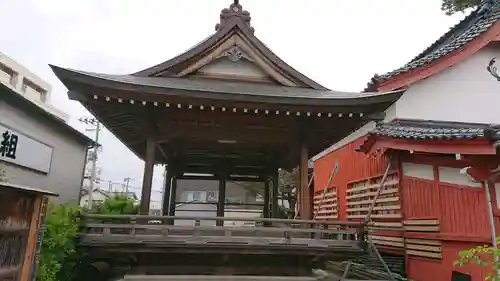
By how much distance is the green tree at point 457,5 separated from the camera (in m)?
17.1

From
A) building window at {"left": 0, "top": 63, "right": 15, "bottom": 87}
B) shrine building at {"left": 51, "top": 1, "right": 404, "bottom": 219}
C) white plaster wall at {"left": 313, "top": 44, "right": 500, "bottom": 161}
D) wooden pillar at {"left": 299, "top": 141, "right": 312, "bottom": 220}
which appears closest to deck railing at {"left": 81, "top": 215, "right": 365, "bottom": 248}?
wooden pillar at {"left": 299, "top": 141, "right": 312, "bottom": 220}

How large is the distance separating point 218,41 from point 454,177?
6.04m

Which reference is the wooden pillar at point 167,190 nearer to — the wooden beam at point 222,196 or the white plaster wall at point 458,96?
the wooden beam at point 222,196

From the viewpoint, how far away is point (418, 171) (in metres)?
8.68

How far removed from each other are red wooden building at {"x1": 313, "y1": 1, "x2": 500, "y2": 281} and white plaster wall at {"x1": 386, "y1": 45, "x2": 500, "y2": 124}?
0.09ft

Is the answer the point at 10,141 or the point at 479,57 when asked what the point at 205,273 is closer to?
the point at 10,141

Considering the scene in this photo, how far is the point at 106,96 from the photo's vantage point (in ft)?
22.2

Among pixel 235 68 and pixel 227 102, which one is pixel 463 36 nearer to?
pixel 235 68

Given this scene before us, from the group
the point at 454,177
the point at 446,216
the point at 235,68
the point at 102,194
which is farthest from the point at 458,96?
the point at 102,194

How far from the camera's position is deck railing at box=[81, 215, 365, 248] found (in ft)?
21.6

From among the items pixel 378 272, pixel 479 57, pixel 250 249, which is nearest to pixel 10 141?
pixel 250 249

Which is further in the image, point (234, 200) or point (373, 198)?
point (234, 200)

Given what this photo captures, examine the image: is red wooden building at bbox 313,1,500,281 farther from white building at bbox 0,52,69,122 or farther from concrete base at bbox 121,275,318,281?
white building at bbox 0,52,69,122

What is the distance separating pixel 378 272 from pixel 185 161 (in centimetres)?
635
